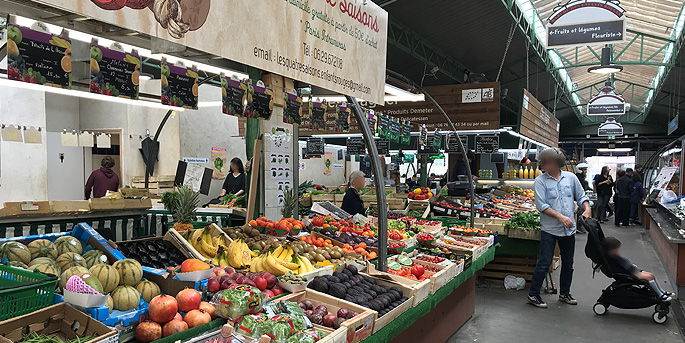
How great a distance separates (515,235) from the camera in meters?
6.79

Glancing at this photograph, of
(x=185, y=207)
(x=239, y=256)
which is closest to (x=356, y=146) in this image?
(x=185, y=207)

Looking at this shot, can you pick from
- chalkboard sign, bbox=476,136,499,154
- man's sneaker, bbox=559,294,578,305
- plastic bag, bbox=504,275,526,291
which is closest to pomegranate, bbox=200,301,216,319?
man's sneaker, bbox=559,294,578,305

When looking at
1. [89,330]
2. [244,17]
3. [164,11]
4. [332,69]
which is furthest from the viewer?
[332,69]

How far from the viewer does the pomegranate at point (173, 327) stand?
2.22 m

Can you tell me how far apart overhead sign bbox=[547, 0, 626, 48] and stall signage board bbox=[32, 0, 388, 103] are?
587 centimetres

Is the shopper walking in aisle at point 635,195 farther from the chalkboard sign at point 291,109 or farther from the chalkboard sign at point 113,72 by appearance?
the chalkboard sign at point 113,72

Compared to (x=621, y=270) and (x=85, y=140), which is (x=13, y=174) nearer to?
(x=85, y=140)

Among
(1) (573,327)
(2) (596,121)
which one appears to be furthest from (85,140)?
(2) (596,121)

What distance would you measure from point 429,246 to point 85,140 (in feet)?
19.4

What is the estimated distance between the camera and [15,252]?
8.50 ft

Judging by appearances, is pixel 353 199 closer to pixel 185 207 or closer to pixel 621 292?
pixel 185 207

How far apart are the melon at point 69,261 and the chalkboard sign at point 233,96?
164cm

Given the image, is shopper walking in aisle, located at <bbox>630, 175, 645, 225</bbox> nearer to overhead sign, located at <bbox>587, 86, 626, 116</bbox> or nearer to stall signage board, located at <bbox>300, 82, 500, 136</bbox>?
overhead sign, located at <bbox>587, 86, 626, 116</bbox>

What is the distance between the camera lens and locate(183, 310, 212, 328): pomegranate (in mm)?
2336
